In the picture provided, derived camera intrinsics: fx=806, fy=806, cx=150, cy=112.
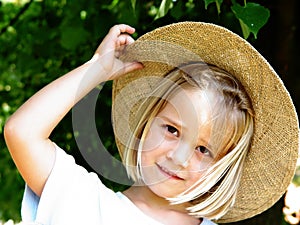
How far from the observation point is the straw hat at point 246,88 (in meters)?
2.23

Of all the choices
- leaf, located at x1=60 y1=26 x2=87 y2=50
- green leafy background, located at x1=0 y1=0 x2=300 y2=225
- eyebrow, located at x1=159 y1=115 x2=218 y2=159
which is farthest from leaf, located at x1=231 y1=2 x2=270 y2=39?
leaf, located at x1=60 y1=26 x2=87 y2=50

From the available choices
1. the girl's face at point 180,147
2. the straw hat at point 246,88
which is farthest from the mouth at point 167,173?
the straw hat at point 246,88

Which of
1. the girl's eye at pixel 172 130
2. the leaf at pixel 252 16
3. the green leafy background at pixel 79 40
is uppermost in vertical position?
the leaf at pixel 252 16

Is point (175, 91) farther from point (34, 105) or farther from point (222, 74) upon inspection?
point (34, 105)

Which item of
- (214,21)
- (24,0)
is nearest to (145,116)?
(214,21)

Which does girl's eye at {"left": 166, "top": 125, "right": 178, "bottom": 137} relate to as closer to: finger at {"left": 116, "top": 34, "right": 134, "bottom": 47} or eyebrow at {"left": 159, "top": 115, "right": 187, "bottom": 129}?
eyebrow at {"left": 159, "top": 115, "right": 187, "bottom": 129}

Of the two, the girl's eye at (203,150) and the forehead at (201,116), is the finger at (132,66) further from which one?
the girl's eye at (203,150)

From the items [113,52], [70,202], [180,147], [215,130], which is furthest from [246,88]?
[70,202]

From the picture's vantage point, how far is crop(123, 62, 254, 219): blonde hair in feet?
7.41

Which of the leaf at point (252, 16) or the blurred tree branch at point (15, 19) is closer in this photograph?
the leaf at point (252, 16)

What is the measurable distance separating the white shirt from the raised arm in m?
0.03

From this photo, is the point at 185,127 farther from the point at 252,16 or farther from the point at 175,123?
the point at 252,16

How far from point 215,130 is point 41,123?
486 millimetres

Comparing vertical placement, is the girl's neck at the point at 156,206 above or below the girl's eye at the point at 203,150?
below
